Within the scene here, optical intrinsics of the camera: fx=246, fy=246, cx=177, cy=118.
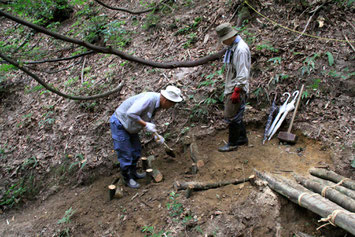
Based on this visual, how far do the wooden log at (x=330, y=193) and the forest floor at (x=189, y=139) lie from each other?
295 millimetres

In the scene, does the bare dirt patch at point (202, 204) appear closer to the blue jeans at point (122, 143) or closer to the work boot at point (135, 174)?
the work boot at point (135, 174)

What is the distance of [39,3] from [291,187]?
20.5 ft

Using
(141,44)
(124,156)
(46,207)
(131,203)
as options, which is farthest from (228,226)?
(141,44)

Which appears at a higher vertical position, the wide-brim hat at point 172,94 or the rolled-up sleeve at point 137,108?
the wide-brim hat at point 172,94

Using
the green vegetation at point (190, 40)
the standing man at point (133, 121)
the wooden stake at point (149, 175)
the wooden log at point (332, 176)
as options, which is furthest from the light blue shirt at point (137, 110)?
the green vegetation at point (190, 40)

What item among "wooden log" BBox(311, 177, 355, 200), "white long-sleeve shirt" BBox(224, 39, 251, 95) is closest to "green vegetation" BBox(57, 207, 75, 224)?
"white long-sleeve shirt" BBox(224, 39, 251, 95)

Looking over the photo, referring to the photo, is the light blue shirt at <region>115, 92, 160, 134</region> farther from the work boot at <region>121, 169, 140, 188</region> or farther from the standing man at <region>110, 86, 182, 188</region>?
the work boot at <region>121, 169, 140, 188</region>

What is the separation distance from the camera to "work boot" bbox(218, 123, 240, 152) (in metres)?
4.82

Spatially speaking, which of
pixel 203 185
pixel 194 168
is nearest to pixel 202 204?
pixel 203 185

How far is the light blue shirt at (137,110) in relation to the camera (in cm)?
420

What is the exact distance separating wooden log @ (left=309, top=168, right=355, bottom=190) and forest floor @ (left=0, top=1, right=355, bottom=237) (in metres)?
0.25

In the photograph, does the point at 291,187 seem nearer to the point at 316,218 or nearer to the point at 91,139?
the point at 316,218

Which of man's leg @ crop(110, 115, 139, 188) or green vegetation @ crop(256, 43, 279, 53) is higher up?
green vegetation @ crop(256, 43, 279, 53)

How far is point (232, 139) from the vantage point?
16.2 ft
